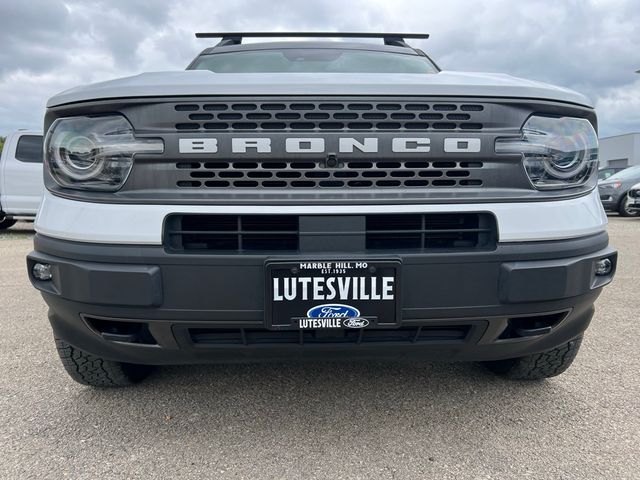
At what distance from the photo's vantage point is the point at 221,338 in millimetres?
1720

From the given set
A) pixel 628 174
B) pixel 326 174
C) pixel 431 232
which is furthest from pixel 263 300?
pixel 628 174

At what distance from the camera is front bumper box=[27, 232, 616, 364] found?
5.19 feet

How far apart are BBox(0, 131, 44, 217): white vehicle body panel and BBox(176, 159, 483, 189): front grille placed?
27.7 feet

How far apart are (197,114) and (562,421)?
1842mm

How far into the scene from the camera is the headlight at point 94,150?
5.43ft

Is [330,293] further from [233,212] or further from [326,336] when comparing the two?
[233,212]

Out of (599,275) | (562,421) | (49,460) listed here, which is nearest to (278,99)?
(599,275)

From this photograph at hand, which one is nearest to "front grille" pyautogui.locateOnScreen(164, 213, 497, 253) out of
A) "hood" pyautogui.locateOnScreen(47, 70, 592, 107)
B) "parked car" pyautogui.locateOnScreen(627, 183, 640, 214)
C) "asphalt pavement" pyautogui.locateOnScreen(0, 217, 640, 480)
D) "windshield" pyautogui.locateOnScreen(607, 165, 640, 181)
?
"hood" pyautogui.locateOnScreen(47, 70, 592, 107)

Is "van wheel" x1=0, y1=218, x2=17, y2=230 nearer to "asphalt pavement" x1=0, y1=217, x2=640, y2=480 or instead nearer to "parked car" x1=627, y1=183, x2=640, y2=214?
"asphalt pavement" x1=0, y1=217, x2=640, y2=480

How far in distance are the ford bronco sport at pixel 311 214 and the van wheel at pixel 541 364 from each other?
521mm

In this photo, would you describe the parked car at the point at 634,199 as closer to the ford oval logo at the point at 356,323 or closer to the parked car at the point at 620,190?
the parked car at the point at 620,190

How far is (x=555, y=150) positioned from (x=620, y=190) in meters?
11.5

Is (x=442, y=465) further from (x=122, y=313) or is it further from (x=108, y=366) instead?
(x=108, y=366)

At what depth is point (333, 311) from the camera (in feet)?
5.18
